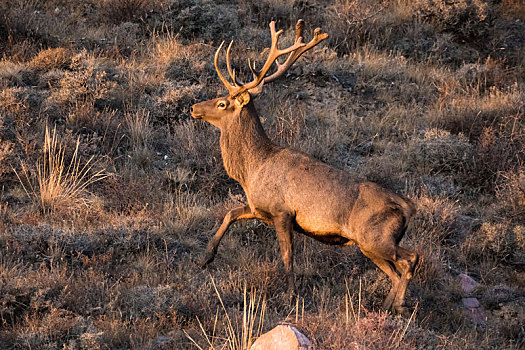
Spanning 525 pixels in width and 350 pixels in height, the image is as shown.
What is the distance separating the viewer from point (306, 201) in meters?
6.92

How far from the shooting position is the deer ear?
7.49 meters

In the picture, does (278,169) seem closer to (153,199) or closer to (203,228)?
(203,228)

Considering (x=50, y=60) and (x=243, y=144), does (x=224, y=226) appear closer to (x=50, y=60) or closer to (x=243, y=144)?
(x=243, y=144)

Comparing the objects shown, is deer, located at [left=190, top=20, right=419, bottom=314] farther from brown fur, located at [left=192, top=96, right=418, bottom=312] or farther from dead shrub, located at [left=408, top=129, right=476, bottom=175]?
dead shrub, located at [left=408, top=129, right=476, bottom=175]

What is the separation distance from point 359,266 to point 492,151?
3670 mm

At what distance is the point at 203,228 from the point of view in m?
8.48

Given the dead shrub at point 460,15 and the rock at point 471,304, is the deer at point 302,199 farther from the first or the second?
the dead shrub at point 460,15

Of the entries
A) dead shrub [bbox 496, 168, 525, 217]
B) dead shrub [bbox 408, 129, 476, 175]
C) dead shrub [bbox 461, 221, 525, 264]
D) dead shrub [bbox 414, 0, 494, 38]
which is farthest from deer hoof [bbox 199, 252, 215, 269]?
dead shrub [bbox 414, 0, 494, 38]

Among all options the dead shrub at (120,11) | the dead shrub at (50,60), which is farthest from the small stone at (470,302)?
the dead shrub at (120,11)

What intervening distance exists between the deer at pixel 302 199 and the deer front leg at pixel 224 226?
0.4 inches

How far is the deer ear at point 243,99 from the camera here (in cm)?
749

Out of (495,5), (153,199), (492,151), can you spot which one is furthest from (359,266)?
(495,5)

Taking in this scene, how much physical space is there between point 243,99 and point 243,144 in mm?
491

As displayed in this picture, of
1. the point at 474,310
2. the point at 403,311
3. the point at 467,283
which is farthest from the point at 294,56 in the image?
the point at 474,310
